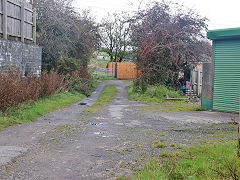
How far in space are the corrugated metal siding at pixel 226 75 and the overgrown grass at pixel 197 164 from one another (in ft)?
23.5

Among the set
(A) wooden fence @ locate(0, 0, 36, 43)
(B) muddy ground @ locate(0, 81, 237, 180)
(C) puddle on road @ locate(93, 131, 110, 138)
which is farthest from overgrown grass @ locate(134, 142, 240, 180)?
(A) wooden fence @ locate(0, 0, 36, 43)

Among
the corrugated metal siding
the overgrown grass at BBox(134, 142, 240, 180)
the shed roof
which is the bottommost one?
the overgrown grass at BBox(134, 142, 240, 180)

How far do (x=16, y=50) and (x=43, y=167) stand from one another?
346 inches

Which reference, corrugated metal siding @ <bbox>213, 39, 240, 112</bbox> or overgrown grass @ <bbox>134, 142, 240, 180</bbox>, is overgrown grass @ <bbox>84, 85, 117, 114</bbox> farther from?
overgrown grass @ <bbox>134, 142, 240, 180</bbox>

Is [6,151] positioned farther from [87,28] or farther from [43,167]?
[87,28]

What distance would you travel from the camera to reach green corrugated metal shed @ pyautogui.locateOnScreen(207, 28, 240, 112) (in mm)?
12164

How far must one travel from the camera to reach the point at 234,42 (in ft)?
40.2

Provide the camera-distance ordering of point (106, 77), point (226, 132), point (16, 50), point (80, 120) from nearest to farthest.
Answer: point (226, 132), point (80, 120), point (16, 50), point (106, 77)

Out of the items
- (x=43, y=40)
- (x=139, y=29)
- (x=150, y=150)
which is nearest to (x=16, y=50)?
(x=43, y=40)

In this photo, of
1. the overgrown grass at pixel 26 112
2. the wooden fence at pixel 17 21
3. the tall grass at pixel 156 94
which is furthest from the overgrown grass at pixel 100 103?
the wooden fence at pixel 17 21

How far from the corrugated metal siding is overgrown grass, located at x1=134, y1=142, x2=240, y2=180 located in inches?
282

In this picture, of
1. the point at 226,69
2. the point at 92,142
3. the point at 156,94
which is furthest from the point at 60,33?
the point at 92,142

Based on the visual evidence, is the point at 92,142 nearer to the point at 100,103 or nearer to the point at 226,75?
the point at 226,75

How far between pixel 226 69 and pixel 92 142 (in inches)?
333
